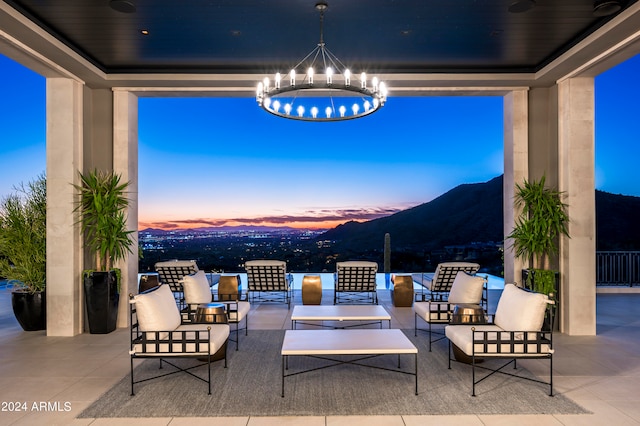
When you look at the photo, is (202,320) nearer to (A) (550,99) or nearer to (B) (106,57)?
(B) (106,57)

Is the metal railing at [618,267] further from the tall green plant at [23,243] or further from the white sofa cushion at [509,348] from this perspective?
the tall green plant at [23,243]

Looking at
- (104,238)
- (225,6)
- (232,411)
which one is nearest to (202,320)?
(232,411)

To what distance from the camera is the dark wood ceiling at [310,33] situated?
4836 millimetres

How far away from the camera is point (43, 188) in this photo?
7355 mm

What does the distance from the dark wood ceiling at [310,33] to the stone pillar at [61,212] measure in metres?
0.89

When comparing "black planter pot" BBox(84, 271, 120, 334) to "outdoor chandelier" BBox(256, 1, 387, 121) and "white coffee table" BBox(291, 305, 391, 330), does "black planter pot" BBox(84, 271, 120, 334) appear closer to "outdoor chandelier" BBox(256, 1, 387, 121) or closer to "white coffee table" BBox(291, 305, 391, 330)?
"white coffee table" BBox(291, 305, 391, 330)

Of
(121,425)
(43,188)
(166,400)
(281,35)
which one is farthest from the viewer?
(43,188)

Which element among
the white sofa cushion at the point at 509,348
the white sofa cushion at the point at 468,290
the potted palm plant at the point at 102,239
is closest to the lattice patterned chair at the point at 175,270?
the potted palm plant at the point at 102,239

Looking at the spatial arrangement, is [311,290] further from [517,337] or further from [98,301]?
[517,337]

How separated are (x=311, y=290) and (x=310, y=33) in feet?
16.1

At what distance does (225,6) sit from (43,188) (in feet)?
15.5

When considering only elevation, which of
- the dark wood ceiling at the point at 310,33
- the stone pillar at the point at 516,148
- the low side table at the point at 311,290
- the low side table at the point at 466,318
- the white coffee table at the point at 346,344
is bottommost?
the low side table at the point at 311,290

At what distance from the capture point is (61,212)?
6559 mm

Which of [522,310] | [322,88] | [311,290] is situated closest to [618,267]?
[311,290]
